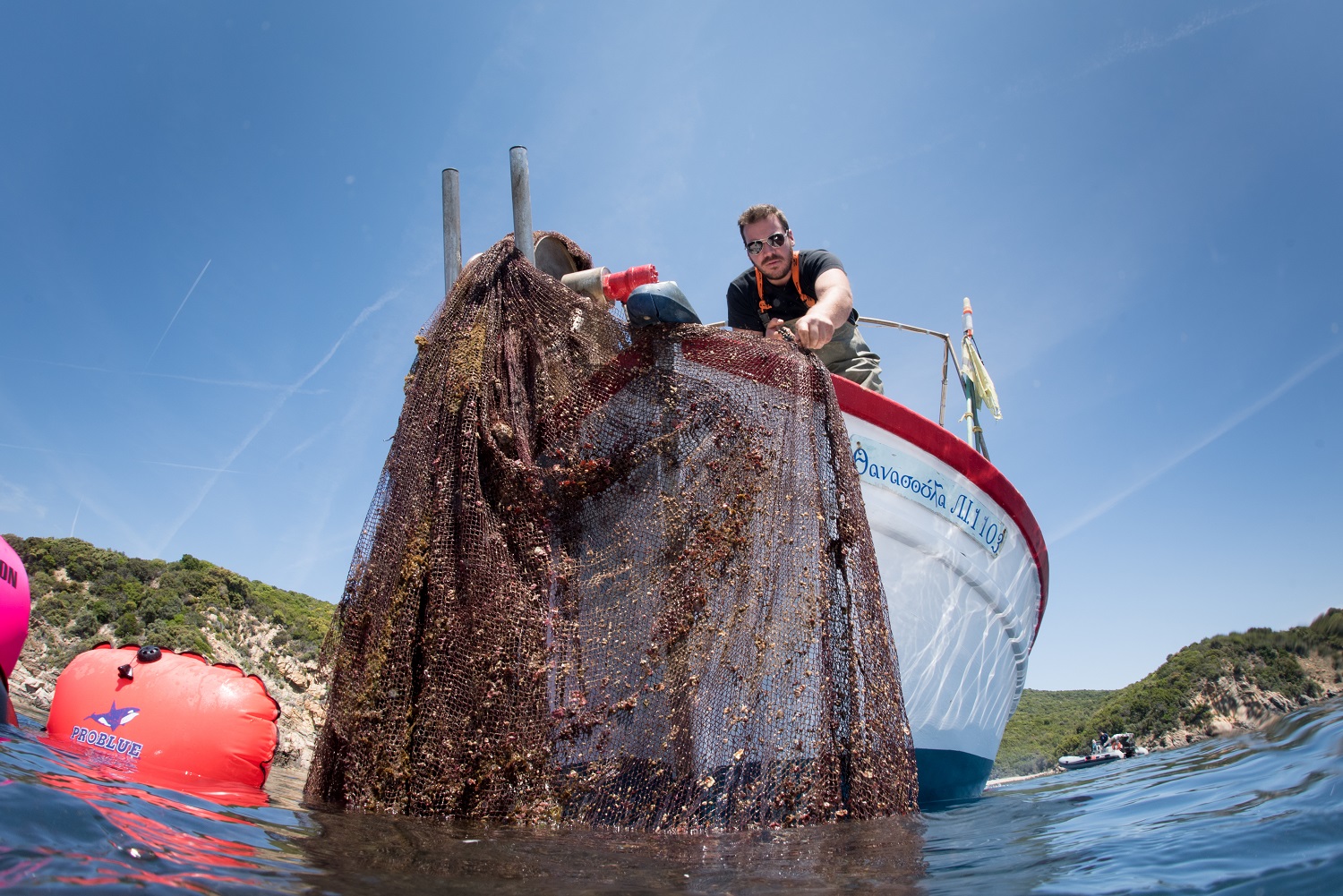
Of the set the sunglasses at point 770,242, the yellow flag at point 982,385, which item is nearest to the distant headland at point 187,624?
the yellow flag at point 982,385

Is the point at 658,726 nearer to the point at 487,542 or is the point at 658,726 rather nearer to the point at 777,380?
the point at 487,542

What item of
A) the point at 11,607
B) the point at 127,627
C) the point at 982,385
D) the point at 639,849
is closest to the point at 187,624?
the point at 127,627

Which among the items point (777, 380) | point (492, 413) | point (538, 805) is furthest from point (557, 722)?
point (777, 380)

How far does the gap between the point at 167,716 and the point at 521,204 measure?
3.12m

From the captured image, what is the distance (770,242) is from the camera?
3996 millimetres

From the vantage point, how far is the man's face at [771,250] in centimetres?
399

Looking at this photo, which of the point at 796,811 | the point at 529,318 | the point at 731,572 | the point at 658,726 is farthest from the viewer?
the point at 529,318

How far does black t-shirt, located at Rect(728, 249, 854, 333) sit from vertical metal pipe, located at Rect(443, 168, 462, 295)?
1.65m

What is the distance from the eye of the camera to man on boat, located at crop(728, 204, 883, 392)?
336cm

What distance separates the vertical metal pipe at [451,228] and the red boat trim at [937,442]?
2324mm

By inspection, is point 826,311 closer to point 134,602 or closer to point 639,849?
→ point 639,849

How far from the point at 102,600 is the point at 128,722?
68.8 feet

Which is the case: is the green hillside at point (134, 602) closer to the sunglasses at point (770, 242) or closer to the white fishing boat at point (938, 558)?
the white fishing boat at point (938, 558)

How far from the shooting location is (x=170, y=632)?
18859 millimetres
